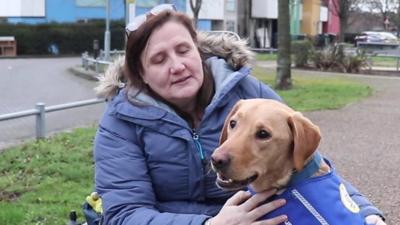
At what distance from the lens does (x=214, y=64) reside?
11.1 feet

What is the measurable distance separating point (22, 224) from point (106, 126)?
8.58ft

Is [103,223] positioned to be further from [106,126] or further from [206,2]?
[206,2]

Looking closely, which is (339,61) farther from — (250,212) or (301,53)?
(250,212)

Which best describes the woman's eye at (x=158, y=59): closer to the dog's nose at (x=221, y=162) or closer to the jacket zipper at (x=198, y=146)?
the jacket zipper at (x=198, y=146)

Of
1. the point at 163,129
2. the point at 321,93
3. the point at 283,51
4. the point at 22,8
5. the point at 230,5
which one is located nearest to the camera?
the point at 163,129

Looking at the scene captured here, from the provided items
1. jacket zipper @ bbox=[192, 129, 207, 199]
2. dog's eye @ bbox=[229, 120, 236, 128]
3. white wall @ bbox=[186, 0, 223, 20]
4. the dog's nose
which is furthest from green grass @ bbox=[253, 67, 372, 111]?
white wall @ bbox=[186, 0, 223, 20]

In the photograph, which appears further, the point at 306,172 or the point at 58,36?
the point at 58,36

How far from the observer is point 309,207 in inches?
107

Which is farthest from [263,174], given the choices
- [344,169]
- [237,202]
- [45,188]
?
[344,169]

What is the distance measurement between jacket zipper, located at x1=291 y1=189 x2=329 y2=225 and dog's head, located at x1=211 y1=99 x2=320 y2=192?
65 mm

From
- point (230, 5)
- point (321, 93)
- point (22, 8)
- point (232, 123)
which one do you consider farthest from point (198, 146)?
point (230, 5)

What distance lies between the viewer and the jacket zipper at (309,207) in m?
2.72

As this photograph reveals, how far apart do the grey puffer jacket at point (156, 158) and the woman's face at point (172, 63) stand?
9 centimetres

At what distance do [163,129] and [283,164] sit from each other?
0.61 metres
